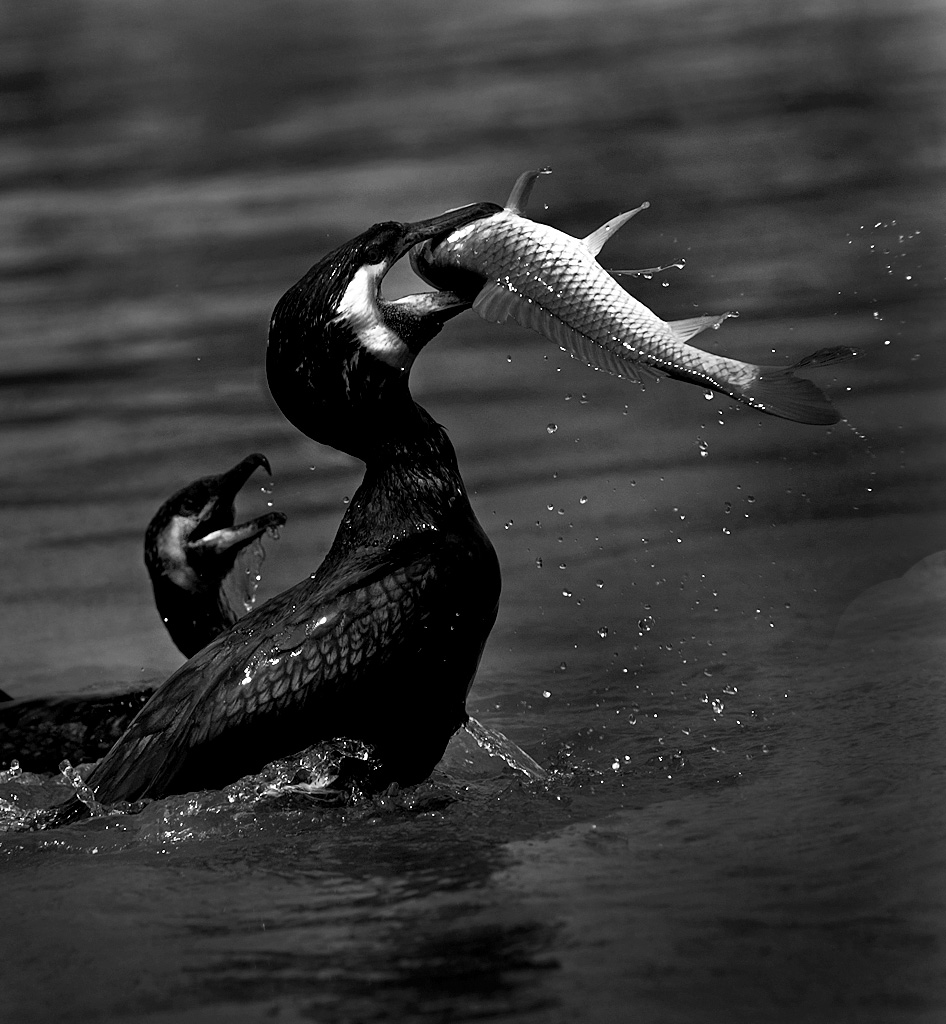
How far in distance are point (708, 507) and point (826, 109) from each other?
365 centimetres

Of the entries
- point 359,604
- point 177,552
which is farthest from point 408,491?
point 177,552

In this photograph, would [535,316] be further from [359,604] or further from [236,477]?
[236,477]

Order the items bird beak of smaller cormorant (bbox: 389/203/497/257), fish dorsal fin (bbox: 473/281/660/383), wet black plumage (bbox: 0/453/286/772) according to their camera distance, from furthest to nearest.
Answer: wet black plumage (bbox: 0/453/286/772)
bird beak of smaller cormorant (bbox: 389/203/497/257)
fish dorsal fin (bbox: 473/281/660/383)

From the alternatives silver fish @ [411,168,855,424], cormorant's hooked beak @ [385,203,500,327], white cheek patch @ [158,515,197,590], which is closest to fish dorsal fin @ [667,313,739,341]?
silver fish @ [411,168,855,424]

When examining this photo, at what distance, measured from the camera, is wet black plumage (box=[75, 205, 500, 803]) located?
346 cm

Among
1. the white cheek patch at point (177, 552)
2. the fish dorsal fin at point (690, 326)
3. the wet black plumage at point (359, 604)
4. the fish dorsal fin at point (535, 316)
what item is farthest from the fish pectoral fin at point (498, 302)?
the white cheek patch at point (177, 552)

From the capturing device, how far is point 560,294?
3533mm

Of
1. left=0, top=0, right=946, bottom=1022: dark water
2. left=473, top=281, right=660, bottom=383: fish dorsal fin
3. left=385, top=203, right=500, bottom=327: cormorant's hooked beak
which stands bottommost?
left=0, top=0, right=946, bottom=1022: dark water

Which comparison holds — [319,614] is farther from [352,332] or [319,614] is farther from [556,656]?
[556,656]

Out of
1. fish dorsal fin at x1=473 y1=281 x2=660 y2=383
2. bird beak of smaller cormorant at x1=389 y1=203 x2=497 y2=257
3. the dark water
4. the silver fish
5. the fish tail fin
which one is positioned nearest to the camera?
the dark water

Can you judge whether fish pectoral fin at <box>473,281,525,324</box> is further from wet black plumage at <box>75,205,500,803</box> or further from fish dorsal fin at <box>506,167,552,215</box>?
fish dorsal fin at <box>506,167,552,215</box>

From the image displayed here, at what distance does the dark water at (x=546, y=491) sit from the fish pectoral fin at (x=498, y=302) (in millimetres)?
1022

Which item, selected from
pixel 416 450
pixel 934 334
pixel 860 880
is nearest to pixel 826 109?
pixel 934 334

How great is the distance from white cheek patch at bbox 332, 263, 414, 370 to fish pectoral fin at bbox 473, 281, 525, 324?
19 centimetres
